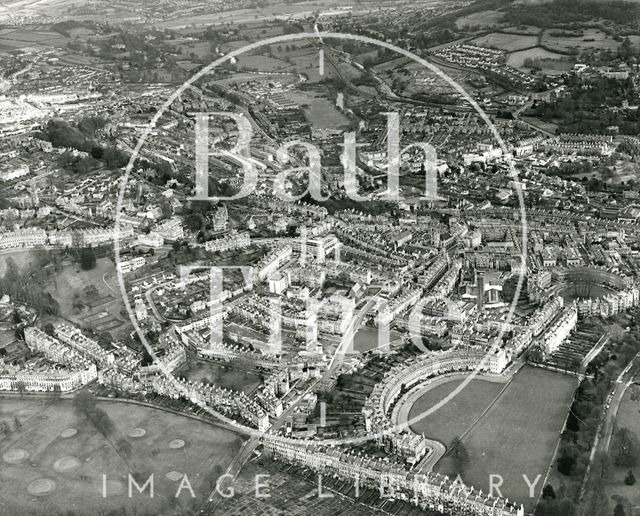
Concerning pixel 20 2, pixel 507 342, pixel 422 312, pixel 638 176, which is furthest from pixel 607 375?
pixel 20 2

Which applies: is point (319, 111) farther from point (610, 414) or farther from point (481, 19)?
point (610, 414)

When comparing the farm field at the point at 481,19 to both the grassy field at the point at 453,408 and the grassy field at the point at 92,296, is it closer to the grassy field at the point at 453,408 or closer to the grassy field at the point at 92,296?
the grassy field at the point at 92,296

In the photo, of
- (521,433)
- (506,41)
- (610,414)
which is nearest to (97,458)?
(521,433)

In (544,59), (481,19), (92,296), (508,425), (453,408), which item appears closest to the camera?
(508,425)

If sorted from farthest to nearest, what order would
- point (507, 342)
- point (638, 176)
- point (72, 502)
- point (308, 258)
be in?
point (638, 176) → point (308, 258) → point (507, 342) → point (72, 502)

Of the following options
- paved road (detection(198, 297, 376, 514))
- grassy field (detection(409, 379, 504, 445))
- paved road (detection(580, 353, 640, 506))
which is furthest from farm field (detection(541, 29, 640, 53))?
grassy field (detection(409, 379, 504, 445))

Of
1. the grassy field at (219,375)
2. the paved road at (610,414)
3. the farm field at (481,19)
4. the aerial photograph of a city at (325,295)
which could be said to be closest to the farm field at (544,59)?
the aerial photograph of a city at (325,295)

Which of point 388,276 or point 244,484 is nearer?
point 244,484

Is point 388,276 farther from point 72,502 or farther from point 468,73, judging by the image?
point 468,73
